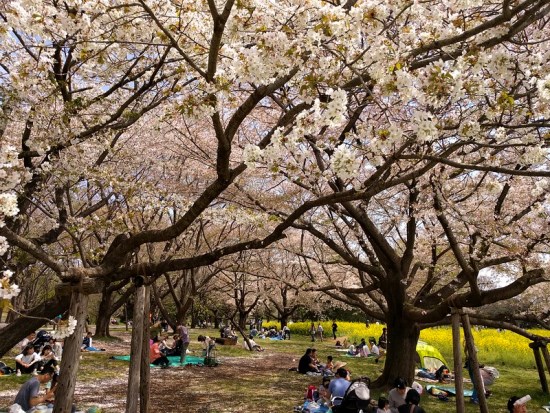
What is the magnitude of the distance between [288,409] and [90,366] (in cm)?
759

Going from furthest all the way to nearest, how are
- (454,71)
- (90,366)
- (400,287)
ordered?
(90,366)
(400,287)
(454,71)

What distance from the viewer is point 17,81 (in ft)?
18.6

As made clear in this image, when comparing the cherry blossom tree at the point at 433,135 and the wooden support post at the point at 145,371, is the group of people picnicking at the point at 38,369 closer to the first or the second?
the wooden support post at the point at 145,371

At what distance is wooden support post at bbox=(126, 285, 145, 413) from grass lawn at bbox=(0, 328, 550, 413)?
6.09ft

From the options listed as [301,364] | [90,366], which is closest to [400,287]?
[301,364]

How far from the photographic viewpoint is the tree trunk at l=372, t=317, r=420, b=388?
35.3 feet

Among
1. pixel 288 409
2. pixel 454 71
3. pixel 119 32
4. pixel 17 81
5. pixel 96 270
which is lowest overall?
pixel 288 409

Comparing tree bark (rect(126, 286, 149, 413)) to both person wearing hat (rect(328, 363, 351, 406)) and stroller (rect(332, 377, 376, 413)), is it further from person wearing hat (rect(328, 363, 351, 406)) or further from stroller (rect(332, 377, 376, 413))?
person wearing hat (rect(328, 363, 351, 406))

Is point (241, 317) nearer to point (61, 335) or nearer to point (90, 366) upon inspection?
point (90, 366)

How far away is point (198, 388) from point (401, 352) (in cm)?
508

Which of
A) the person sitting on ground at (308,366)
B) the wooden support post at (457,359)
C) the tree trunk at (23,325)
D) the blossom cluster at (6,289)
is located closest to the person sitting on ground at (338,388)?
the wooden support post at (457,359)

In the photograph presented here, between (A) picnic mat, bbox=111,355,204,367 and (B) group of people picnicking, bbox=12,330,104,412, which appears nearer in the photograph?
(B) group of people picnicking, bbox=12,330,104,412

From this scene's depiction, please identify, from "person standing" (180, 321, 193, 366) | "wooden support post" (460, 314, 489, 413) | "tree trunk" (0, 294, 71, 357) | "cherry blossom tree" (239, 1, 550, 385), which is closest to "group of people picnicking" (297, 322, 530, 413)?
"wooden support post" (460, 314, 489, 413)

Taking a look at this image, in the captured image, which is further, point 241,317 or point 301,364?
point 241,317
